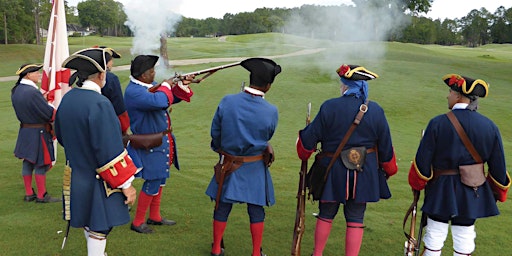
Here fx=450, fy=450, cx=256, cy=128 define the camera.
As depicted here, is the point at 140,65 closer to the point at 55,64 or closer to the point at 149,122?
the point at 149,122

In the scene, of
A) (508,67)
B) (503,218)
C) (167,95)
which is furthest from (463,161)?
(508,67)

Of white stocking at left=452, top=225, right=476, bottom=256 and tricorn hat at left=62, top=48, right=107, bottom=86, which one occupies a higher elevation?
Result: tricorn hat at left=62, top=48, right=107, bottom=86

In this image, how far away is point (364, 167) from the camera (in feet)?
14.6

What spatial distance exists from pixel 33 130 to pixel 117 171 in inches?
139

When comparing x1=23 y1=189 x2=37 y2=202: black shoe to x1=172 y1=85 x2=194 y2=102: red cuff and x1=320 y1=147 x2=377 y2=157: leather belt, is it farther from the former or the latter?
x1=320 y1=147 x2=377 y2=157: leather belt

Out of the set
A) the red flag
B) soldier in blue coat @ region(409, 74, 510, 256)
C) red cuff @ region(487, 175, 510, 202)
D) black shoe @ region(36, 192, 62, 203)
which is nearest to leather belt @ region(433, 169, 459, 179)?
soldier in blue coat @ region(409, 74, 510, 256)

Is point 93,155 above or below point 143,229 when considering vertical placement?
above

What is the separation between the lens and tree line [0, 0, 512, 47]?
17.8m

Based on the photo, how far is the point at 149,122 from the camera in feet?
17.2

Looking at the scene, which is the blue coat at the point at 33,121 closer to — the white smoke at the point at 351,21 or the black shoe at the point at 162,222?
the black shoe at the point at 162,222

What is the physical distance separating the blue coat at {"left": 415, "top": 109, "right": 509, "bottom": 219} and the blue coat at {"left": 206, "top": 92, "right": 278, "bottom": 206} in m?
1.55

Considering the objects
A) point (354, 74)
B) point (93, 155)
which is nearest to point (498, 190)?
point (354, 74)

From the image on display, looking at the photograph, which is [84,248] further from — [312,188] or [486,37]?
[486,37]

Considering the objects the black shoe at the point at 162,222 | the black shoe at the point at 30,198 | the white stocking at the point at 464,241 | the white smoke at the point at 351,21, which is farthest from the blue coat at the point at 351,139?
the white smoke at the point at 351,21
